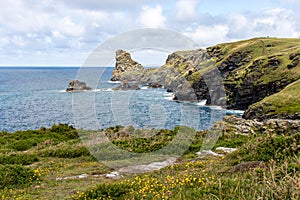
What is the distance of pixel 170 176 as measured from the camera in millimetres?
11016

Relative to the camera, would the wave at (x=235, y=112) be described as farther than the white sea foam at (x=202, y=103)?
No

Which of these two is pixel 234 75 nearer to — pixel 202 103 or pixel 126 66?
pixel 202 103

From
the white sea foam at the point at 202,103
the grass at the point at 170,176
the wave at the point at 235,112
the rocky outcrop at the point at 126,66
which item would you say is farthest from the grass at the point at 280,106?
the rocky outcrop at the point at 126,66

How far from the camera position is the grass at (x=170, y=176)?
7075 millimetres

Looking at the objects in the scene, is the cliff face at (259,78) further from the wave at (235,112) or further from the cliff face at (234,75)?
the wave at (235,112)

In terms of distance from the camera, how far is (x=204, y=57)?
504 feet

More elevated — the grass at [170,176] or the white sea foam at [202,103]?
the grass at [170,176]

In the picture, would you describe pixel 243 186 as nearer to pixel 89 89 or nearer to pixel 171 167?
pixel 171 167

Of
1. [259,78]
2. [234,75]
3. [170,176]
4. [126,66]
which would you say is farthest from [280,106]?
[126,66]

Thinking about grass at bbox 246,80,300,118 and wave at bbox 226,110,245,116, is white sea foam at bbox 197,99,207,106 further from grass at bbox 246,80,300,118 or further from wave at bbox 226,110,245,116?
grass at bbox 246,80,300,118

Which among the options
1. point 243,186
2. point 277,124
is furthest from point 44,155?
point 277,124

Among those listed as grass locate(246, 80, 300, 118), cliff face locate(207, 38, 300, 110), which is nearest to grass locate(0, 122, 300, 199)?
grass locate(246, 80, 300, 118)

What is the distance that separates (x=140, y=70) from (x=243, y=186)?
15381 centimetres

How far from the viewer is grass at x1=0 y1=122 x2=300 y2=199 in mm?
7075
